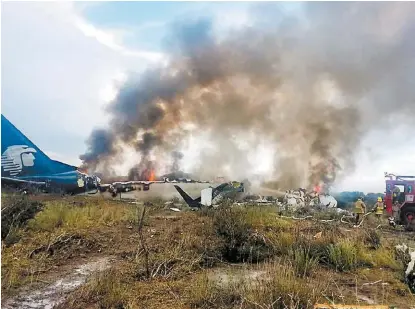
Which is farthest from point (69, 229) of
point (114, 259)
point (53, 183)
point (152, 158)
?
point (152, 158)

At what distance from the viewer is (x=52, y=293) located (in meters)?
2.98

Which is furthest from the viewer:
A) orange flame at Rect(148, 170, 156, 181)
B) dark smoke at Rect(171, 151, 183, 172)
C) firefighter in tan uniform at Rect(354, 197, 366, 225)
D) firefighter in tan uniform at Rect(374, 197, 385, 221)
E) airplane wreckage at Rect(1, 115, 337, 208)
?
orange flame at Rect(148, 170, 156, 181)

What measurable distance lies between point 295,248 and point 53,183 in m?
3.33

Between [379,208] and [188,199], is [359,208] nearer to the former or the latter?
[379,208]

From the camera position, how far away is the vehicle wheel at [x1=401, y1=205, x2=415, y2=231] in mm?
5678

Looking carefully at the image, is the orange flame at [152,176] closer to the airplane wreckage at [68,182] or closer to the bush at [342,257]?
the airplane wreckage at [68,182]

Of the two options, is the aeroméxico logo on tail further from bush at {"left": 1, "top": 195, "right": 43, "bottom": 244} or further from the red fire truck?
the red fire truck

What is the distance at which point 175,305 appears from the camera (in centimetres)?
269

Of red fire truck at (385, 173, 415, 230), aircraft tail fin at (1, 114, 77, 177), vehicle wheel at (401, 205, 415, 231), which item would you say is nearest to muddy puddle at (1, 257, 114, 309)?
aircraft tail fin at (1, 114, 77, 177)

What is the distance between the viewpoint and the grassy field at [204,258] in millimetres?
2695

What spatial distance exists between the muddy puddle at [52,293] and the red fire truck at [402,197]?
3.48m

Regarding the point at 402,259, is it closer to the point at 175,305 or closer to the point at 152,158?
the point at 175,305

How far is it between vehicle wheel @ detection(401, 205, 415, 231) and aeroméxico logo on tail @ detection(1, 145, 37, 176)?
4.60m

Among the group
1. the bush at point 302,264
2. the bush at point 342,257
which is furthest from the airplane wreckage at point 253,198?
the bush at point 302,264
